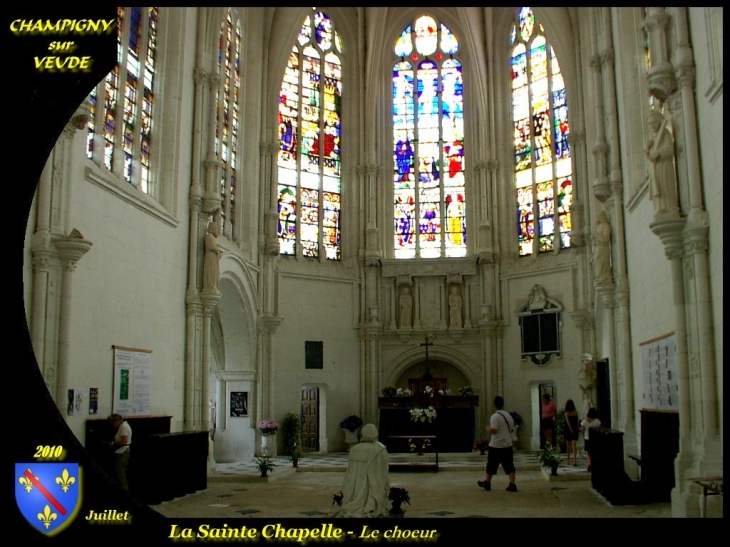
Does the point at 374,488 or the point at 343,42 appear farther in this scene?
the point at 343,42

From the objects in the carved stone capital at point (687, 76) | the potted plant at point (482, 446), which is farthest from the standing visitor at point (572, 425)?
the carved stone capital at point (687, 76)

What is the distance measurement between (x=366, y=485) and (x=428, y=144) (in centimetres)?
1752

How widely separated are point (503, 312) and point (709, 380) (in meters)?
13.9

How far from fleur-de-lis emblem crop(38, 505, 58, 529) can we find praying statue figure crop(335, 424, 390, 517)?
321 centimetres

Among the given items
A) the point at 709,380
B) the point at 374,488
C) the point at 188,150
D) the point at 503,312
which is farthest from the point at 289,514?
the point at 503,312

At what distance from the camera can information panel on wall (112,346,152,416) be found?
13.5 metres

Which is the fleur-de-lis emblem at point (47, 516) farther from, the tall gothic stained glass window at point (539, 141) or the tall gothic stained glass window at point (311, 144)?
the tall gothic stained glass window at point (539, 141)

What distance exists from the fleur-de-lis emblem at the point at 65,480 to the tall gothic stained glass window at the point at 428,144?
18192mm

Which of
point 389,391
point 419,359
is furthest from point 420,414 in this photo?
point 419,359

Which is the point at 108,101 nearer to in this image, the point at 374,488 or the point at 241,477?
the point at 241,477

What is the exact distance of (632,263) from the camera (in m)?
14.8

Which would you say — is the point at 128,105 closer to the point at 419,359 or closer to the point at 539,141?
the point at 419,359

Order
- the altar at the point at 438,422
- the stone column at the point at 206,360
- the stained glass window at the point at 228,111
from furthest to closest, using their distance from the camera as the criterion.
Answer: the altar at the point at 438,422, the stained glass window at the point at 228,111, the stone column at the point at 206,360

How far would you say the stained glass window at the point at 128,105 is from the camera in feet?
45.7
